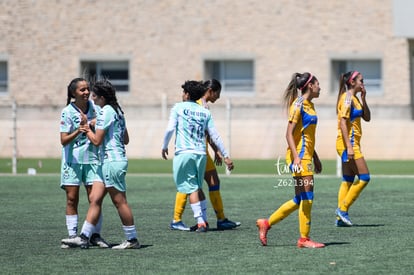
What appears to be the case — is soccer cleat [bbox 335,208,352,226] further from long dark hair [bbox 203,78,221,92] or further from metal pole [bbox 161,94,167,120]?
metal pole [bbox 161,94,167,120]

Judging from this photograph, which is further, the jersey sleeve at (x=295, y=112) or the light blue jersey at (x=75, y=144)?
the light blue jersey at (x=75, y=144)

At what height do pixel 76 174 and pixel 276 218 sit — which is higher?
pixel 76 174

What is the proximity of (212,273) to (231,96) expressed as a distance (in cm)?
3192

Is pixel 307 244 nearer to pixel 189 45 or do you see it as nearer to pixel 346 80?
pixel 346 80

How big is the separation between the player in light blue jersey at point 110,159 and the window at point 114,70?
100ft

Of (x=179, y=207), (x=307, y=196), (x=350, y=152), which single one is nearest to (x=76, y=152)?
(x=179, y=207)

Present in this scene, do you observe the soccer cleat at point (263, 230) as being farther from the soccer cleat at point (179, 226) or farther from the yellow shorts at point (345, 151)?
the yellow shorts at point (345, 151)

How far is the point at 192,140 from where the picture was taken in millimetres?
15156

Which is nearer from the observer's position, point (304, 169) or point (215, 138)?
point (304, 169)

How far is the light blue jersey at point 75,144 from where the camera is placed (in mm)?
13453

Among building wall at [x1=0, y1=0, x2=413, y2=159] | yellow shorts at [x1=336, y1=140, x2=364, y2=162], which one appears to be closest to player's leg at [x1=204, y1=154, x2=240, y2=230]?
yellow shorts at [x1=336, y1=140, x2=364, y2=162]

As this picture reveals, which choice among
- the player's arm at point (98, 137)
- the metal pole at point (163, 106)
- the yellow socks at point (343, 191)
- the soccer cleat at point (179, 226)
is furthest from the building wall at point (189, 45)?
the player's arm at point (98, 137)

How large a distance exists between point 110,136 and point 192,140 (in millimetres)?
2201

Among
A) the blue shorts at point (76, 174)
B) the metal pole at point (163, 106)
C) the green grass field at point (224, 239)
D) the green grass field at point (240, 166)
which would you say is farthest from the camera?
the metal pole at point (163, 106)
